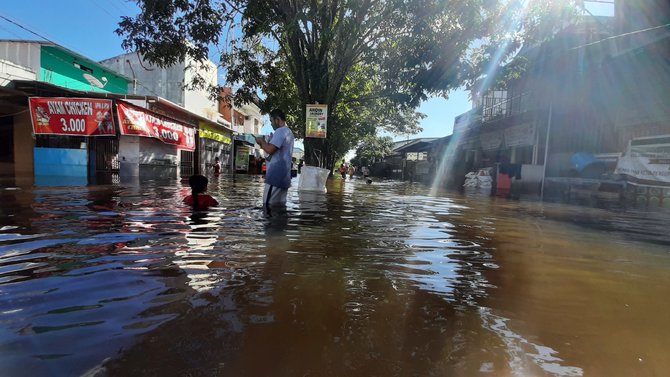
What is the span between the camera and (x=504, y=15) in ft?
23.5

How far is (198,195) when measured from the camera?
6316mm

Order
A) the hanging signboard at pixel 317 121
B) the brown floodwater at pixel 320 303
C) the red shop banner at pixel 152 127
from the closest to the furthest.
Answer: the brown floodwater at pixel 320 303, the hanging signboard at pixel 317 121, the red shop banner at pixel 152 127

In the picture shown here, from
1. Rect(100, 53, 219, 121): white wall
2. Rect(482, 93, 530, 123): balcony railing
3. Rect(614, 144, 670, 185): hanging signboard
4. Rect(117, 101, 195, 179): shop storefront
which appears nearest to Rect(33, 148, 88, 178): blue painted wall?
Rect(117, 101, 195, 179): shop storefront

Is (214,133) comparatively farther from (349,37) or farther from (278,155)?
(278,155)

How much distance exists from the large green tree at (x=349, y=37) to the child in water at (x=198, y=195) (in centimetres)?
316

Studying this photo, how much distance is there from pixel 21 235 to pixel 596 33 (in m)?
16.0

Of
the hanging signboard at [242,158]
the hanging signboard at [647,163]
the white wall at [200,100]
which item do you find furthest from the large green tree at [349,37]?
the hanging signboard at [242,158]

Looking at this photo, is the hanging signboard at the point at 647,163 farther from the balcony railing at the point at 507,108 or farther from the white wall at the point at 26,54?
the white wall at the point at 26,54

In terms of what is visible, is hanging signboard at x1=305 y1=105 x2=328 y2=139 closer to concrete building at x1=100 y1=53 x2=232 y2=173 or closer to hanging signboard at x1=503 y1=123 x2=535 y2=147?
hanging signboard at x1=503 y1=123 x2=535 y2=147

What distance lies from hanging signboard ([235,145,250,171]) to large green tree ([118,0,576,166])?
64.9 feet

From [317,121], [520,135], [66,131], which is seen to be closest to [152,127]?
[66,131]

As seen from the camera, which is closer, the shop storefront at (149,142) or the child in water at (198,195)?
the child in water at (198,195)

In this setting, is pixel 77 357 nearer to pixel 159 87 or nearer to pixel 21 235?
pixel 21 235

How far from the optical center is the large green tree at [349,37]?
700cm
